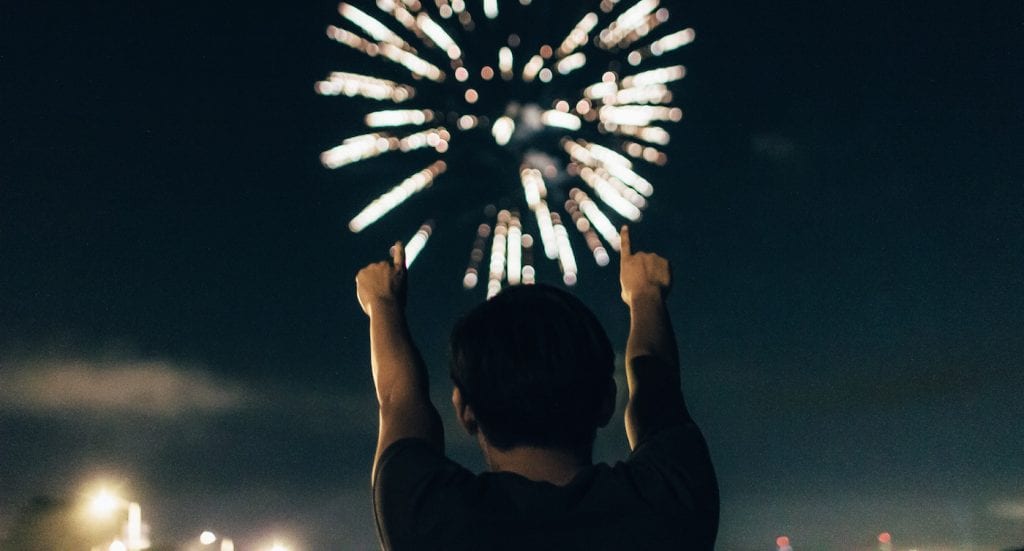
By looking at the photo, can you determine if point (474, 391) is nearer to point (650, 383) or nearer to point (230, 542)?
point (650, 383)

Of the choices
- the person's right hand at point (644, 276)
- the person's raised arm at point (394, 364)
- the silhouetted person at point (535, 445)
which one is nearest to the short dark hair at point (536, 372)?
the silhouetted person at point (535, 445)

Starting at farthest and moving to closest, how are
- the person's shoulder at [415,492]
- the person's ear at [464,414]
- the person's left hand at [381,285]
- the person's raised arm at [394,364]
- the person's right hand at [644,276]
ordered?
1. the person's right hand at [644,276]
2. the person's left hand at [381,285]
3. the person's ear at [464,414]
4. the person's raised arm at [394,364]
5. the person's shoulder at [415,492]

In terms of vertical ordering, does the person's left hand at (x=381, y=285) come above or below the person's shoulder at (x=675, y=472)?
above

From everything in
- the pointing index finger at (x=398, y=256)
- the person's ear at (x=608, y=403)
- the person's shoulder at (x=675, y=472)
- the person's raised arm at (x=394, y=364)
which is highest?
the pointing index finger at (x=398, y=256)

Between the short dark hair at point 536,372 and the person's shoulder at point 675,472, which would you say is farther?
the short dark hair at point 536,372

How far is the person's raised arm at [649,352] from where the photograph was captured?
296 cm

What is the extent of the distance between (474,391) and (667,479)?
0.57 meters

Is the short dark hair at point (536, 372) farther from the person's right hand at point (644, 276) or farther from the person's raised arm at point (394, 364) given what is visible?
the person's right hand at point (644, 276)

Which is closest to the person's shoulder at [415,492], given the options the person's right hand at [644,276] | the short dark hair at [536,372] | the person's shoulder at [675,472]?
the short dark hair at [536,372]

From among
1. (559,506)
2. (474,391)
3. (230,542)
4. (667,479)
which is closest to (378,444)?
(474,391)

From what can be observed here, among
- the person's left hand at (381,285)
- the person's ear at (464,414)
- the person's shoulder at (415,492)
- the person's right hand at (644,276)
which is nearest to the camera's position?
the person's shoulder at (415,492)

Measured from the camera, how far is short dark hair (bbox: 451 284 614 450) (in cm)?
275

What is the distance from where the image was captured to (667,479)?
8.63 feet

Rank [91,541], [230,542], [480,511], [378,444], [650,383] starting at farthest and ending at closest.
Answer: [91,541] < [230,542] < [650,383] < [378,444] < [480,511]
